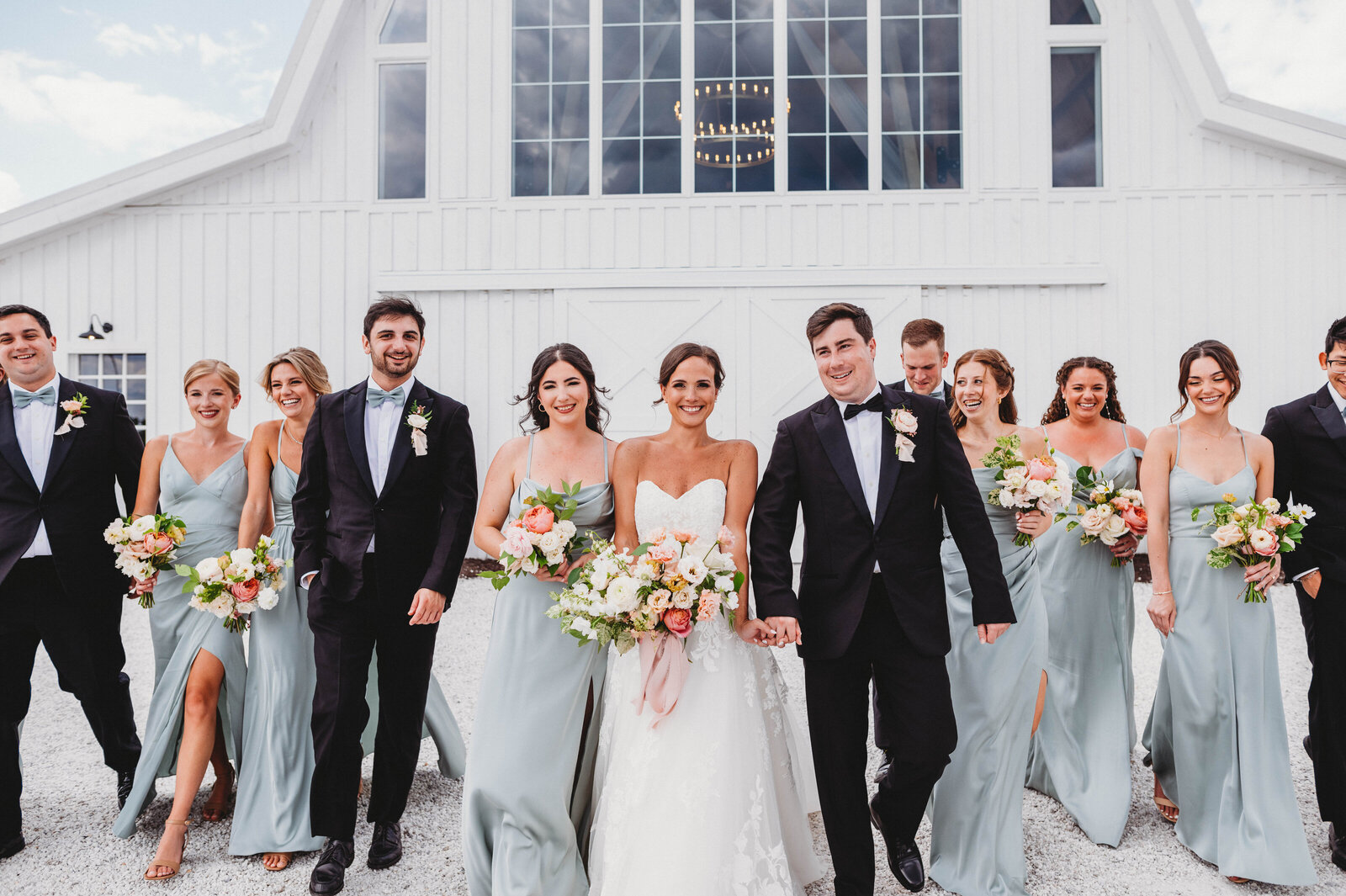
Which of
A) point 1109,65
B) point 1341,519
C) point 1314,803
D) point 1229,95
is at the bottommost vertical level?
point 1314,803

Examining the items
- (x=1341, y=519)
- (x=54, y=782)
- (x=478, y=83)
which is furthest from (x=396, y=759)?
(x=478, y=83)

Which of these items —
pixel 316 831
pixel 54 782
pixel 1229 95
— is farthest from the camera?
pixel 1229 95

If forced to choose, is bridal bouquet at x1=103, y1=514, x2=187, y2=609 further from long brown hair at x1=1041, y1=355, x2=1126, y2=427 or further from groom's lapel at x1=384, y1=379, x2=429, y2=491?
long brown hair at x1=1041, y1=355, x2=1126, y2=427

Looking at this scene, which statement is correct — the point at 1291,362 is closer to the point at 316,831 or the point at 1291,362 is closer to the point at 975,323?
the point at 975,323

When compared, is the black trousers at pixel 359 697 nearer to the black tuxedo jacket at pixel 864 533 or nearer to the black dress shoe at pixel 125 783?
the black dress shoe at pixel 125 783

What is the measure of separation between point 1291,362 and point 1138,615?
3693mm

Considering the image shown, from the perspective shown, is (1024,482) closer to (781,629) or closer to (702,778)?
(781,629)

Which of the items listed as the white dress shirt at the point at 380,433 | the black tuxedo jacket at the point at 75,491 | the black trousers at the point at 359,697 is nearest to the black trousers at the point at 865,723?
the black trousers at the point at 359,697

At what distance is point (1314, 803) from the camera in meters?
3.96

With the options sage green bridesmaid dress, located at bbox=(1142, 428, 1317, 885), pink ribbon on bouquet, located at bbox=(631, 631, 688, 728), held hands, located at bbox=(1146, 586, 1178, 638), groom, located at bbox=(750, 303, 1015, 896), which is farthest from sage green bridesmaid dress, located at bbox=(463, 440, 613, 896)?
sage green bridesmaid dress, located at bbox=(1142, 428, 1317, 885)

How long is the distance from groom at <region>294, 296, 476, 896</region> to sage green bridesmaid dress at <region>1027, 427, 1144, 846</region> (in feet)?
10.1

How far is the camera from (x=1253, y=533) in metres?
3.18

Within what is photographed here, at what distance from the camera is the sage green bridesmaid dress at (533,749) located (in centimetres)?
288

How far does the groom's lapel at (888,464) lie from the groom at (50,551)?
144 inches
